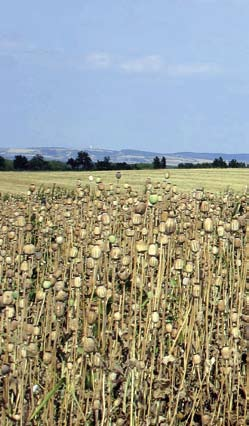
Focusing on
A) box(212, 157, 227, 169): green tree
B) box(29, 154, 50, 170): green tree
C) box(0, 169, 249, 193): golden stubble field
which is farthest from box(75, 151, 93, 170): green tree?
box(212, 157, 227, 169): green tree

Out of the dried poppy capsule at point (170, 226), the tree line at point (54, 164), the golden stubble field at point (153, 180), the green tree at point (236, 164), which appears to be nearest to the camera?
the dried poppy capsule at point (170, 226)

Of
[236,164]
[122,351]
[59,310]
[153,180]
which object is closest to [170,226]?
[59,310]

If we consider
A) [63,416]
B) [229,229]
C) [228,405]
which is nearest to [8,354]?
[63,416]

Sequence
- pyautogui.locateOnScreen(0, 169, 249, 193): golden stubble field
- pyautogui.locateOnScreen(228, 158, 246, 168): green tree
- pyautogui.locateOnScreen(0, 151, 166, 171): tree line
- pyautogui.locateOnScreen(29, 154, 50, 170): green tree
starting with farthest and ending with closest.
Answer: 1. pyautogui.locateOnScreen(228, 158, 246, 168): green tree
2. pyautogui.locateOnScreen(29, 154, 50, 170): green tree
3. pyautogui.locateOnScreen(0, 151, 166, 171): tree line
4. pyautogui.locateOnScreen(0, 169, 249, 193): golden stubble field

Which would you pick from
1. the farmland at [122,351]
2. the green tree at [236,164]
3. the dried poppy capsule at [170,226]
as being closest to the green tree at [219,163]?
the green tree at [236,164]

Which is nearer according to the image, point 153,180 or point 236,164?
point 153,180

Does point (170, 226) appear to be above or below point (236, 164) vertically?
above

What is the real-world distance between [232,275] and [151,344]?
1.23 meters

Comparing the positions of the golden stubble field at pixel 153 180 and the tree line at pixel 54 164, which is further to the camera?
the tree line at pixel 54 164

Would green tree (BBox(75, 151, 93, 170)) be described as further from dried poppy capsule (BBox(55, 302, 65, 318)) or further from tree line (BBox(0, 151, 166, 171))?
dried poppy capsule (BBox(55, 302, 65, 318))

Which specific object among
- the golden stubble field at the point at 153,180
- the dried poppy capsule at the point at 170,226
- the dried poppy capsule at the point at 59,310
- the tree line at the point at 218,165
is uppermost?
the dried poppy capsule at the point at 170,226

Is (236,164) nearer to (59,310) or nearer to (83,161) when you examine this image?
(83,161)

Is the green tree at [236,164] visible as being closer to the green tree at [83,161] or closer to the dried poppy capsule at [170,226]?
the green tree at [83,161]

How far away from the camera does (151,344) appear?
2.49m
